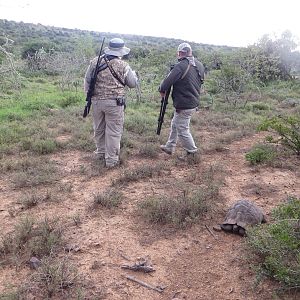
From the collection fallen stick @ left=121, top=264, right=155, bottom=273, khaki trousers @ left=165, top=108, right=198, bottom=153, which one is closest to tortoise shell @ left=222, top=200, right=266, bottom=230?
fallen stick @ left=121, top=264, right=155, bottom=273

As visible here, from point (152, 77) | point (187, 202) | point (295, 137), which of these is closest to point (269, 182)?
point (295, 137)

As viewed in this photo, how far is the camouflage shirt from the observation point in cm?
581

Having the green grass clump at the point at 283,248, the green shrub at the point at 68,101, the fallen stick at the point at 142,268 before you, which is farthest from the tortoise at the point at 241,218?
the green shrub at the point at 68,101

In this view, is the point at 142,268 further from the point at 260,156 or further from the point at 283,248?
the point at 260,156

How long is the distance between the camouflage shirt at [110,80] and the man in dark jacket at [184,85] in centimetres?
61

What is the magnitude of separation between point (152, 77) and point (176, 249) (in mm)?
11232

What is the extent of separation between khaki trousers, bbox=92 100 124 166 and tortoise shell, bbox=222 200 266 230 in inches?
93.6

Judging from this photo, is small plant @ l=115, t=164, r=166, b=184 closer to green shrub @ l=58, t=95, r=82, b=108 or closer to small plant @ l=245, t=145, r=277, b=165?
small plant @ l=245, t=145, r=277, b=165

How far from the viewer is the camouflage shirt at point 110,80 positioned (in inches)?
229

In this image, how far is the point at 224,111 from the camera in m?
11.0

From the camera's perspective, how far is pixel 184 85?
6.14 metres

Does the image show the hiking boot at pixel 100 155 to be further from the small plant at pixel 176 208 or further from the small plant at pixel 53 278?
the small plant at pixel 53 278

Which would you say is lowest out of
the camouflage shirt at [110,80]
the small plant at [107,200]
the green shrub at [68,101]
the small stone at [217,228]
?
the green shrub at [68,101]

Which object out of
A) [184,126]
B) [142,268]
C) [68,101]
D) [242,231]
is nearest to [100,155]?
[184,126]
